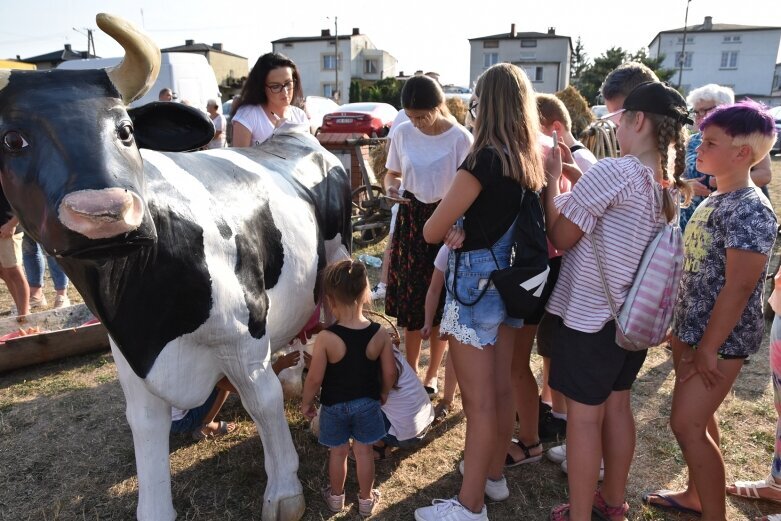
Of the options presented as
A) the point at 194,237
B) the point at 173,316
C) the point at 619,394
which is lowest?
the point at 619,394

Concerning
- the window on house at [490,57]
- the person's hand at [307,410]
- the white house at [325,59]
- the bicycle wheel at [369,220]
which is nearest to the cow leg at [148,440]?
the person's hand at [307,410]

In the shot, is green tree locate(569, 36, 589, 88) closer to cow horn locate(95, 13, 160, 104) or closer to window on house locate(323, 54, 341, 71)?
window on house locate(323, 54, 341, 71)

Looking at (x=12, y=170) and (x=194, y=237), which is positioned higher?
(x=12, y=170)

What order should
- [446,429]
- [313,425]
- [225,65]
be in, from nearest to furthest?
1. [313,425]
2. [446,429]
3. [225,65]

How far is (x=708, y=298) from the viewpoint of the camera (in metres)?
2.13

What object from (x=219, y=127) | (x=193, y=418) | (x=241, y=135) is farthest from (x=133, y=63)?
(x=219, y=127)

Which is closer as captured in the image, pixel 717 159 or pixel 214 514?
pixel 717 159

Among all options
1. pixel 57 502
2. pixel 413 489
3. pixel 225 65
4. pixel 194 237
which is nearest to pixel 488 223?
pixel 194 237

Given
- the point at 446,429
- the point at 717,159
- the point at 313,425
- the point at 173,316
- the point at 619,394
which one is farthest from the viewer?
the point at 446,429

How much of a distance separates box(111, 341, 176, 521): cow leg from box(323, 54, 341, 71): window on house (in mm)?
55619

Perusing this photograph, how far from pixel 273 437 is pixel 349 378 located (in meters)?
0.40

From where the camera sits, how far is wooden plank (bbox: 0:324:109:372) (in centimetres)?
379

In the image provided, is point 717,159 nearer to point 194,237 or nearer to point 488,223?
point 488,223

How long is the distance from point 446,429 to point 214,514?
4.38 ft
